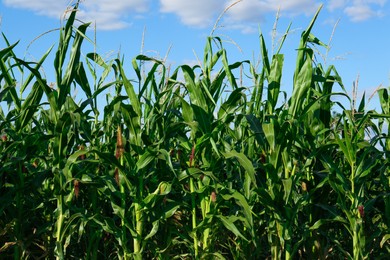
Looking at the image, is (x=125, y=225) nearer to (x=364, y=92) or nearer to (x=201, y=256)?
(x=201, y=256)

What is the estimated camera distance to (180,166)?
171 inches

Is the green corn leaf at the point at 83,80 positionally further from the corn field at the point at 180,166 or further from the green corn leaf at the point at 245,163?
the green corn leaf at the point at 245,163

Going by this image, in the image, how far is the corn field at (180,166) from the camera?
161 inches

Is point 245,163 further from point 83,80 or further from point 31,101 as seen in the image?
point 31,101

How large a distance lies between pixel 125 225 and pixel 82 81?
1.05m

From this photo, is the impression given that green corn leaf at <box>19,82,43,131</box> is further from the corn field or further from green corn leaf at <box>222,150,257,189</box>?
green corn leaf at <box>222,150,257,189</box>

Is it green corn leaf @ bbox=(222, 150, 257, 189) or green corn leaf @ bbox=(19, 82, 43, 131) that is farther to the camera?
green corn leaf @ bbox=(19, 82, 43, 131)

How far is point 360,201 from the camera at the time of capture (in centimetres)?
448

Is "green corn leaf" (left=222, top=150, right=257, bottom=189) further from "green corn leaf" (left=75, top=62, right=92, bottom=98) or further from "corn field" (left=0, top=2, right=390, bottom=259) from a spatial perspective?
"green corn leaf" (left=75, top=62, right=92, bottom=98)

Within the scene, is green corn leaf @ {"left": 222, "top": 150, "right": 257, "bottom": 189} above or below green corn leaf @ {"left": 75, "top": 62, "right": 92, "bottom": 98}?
below

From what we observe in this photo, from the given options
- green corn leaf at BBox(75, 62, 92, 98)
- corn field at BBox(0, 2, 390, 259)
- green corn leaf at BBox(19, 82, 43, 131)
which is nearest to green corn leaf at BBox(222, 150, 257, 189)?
corn field at BBox(0, 2, 390, 259)

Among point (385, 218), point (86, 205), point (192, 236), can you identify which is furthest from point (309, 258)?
point (86, 205)

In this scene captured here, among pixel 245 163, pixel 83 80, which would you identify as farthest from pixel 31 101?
pixel 245 163

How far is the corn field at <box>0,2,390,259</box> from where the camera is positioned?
4086 mm
